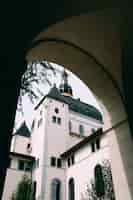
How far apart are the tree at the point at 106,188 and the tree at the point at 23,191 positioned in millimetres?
5468

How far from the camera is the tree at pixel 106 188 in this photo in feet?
43.5

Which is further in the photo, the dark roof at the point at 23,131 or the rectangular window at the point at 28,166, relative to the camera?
the dark roof at the point at 23,131

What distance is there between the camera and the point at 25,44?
237 cm

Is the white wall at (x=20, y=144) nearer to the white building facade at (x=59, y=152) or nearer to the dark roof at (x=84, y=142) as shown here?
the white building facade at (x=59, y=152)

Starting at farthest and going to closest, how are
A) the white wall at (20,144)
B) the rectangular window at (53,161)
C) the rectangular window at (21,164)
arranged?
1. the white wall at (20,144)
2. the rectangular window at (53,161)
3. the rectangular window at (21,164)

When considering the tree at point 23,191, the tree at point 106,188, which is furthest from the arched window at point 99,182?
the tree at point 23,191

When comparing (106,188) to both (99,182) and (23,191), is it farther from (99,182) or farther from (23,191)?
(23,191)

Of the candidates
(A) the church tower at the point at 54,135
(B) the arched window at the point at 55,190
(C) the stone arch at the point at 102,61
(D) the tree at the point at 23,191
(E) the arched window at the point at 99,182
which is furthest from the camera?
(A) the church tower at the point at 54,135

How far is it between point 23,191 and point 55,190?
3.44 meters

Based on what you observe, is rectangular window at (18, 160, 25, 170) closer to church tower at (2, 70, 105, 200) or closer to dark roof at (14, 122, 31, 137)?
church tower at (2, 70, 105, 200)

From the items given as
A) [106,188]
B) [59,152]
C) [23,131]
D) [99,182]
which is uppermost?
[23,131]

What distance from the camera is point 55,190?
21.5 m

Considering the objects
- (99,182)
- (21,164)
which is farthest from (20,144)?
(99,182)

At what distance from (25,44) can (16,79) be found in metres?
0.49
